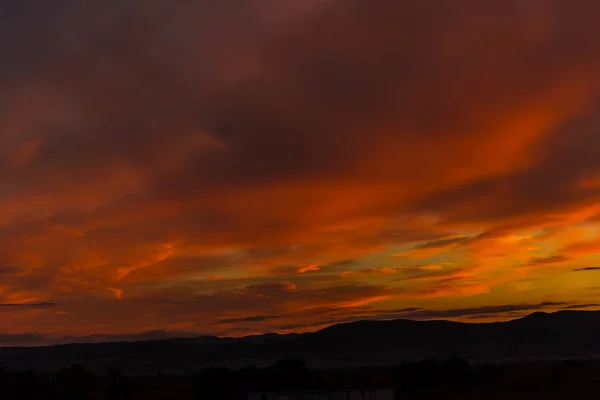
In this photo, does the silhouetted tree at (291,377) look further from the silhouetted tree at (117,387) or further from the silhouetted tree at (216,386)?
the silhouetted tree at (117,387)

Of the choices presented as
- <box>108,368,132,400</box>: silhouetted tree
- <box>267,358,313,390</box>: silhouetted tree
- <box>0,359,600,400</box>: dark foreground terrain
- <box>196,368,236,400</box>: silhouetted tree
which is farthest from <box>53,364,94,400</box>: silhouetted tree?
<box>267,358,313,390</box>: silhouetted tree

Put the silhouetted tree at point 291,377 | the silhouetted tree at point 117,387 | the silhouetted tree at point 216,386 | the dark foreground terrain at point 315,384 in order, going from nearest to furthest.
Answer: the dark foreground terrain at point 315,384
the silhouetted tree at point 216,386
the silhouetted tree at point 291,377
the silhouetted tree at point 117,387

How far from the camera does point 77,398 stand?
8469 cm

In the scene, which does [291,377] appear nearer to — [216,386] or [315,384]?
[315,384]

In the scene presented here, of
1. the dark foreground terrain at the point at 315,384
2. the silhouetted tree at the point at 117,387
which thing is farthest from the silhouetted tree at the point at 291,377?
the silhouetted tree at the point at 117,387

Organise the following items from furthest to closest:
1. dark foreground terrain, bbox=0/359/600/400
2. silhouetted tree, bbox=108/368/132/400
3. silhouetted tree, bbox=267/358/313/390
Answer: silhouetted tree, bbox=108/368/132/400 < silhouetted tree, bbox=267/358/313/390 < dark foreground terrain, bbox=0/359/600/400

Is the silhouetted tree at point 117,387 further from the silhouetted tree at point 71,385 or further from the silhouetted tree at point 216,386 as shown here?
the silhouetted tree at point 216,386

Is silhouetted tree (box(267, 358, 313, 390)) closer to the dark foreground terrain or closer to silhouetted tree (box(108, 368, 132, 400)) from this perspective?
the dark foreground terrain

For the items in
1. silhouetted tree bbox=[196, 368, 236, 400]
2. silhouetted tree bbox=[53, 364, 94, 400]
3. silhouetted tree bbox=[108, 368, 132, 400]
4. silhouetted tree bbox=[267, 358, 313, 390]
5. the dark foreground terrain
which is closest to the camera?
the dark foreground terrain

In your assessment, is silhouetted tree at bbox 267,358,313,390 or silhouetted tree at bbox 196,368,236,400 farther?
silhouetted tree at bbox 267,358,313,390

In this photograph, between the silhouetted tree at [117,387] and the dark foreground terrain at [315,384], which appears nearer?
the dark foreground terrain at [315,384]

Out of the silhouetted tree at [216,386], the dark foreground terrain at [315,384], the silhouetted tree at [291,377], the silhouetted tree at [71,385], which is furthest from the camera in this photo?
the silhouetted tree at [291,377]

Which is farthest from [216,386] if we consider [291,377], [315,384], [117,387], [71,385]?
[117,387]

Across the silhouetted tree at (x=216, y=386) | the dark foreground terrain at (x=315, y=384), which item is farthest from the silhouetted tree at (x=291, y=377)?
the silhouetted tree at (x=216, y=386)
